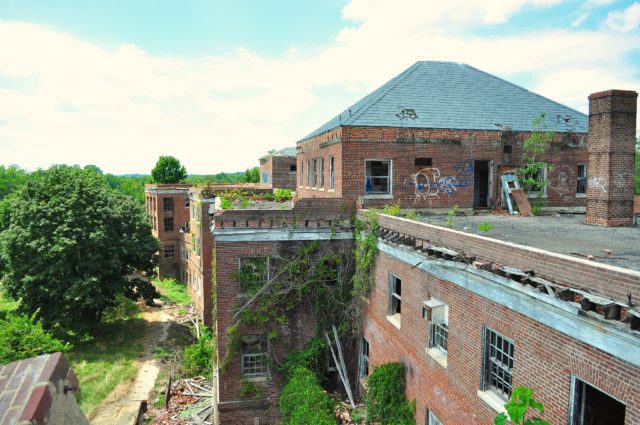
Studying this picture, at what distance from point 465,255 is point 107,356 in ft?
80.7

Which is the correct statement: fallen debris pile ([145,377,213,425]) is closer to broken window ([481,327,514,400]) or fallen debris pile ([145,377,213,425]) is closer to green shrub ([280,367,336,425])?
green shrub ([280,367,336,425])

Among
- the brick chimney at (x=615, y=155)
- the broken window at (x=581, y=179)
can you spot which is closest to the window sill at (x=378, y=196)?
the brick chimney at (x=615, y=155)

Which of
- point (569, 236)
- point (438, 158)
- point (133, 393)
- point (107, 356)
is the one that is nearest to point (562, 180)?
point (438, 158)

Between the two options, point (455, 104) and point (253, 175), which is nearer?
point (455, 104)

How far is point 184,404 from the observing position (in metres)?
21.6

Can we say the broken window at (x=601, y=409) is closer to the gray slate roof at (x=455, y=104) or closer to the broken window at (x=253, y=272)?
the broken window at (x=253, y=272)

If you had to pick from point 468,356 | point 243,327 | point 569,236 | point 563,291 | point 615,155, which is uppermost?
point 615,155

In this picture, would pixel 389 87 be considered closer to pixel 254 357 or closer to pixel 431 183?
pixel 431 183

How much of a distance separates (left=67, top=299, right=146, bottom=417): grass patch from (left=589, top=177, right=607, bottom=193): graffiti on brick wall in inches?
862

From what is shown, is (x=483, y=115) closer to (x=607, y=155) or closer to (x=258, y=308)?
(x=607, y=155)

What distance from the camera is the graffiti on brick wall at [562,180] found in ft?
68.9

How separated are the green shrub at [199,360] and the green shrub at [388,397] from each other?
1308 centimetres

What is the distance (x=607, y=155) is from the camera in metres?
14.5

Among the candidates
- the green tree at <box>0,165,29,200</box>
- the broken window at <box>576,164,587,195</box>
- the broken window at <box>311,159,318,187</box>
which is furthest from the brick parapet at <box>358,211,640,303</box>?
the green tree at <box>0,165,29,200</box>
